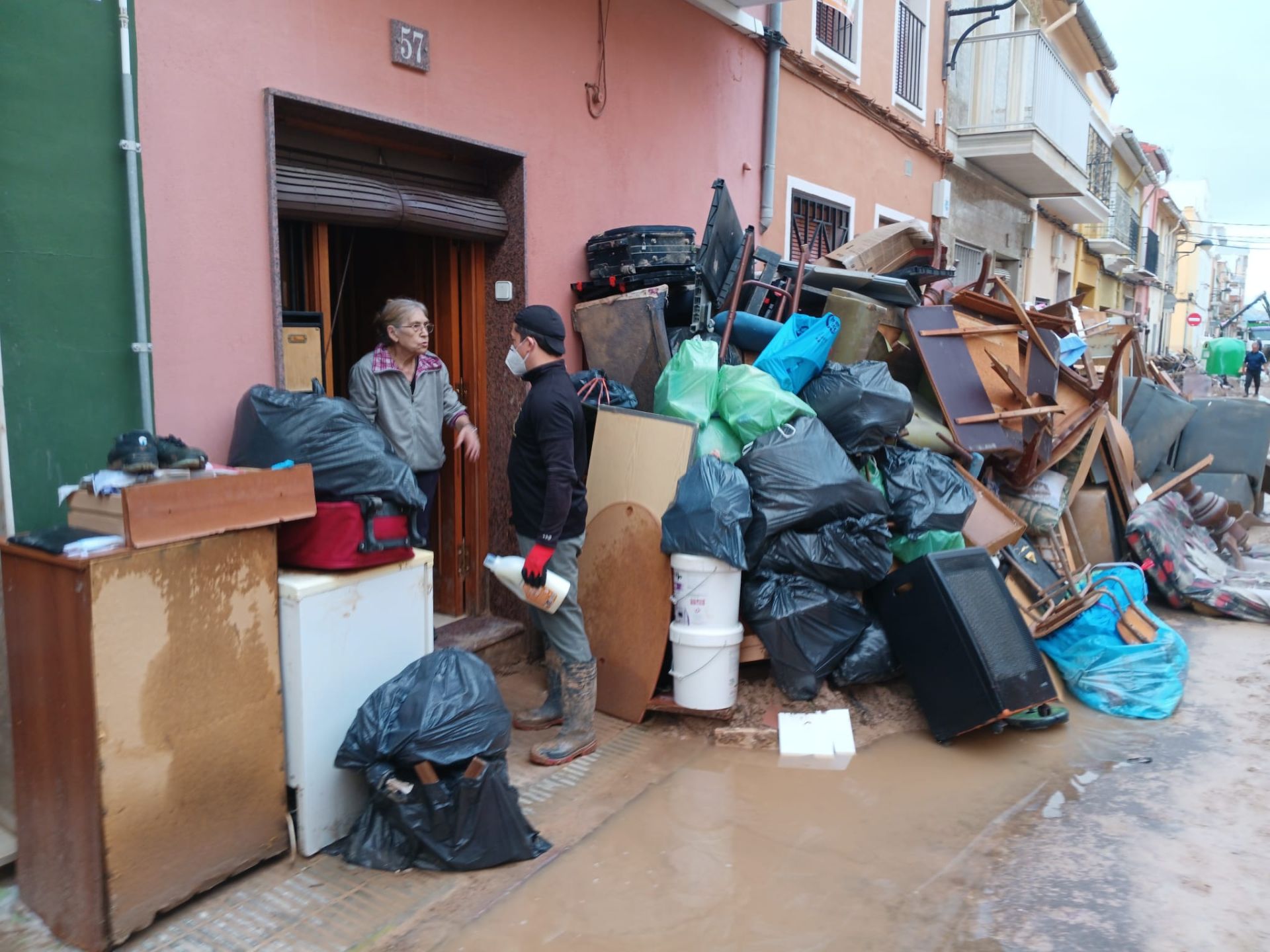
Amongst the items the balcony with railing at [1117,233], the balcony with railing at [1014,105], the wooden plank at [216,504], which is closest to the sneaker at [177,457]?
the wooden plank at [216,504]

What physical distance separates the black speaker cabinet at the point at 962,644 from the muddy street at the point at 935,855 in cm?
24

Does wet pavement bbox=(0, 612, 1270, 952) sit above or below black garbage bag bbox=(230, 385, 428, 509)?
below

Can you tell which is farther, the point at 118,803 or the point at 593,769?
the point at 593,769

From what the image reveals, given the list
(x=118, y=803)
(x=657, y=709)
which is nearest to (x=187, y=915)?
(x=118, y=803)

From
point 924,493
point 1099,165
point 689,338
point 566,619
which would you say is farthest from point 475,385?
point 1099,165

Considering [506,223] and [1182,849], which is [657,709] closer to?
[1182,849]

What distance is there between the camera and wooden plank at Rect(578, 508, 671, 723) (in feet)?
13.3

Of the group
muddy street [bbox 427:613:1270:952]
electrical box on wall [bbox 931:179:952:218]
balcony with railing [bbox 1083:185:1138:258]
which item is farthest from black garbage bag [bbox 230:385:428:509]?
balcony with railing [bbox 1083:185:1138:258]

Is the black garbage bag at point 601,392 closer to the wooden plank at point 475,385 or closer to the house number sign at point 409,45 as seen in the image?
the wooden plank at point 475,385

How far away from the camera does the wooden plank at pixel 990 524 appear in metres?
5.14

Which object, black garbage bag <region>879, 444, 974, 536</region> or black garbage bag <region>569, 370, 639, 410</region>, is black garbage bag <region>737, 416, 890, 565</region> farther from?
black garbage bag <region>569, 370, 639, 410</region>

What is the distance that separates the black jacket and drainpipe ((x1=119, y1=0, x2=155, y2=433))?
4.32 feet

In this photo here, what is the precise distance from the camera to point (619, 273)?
4891mm

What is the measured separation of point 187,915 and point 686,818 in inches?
64.0
